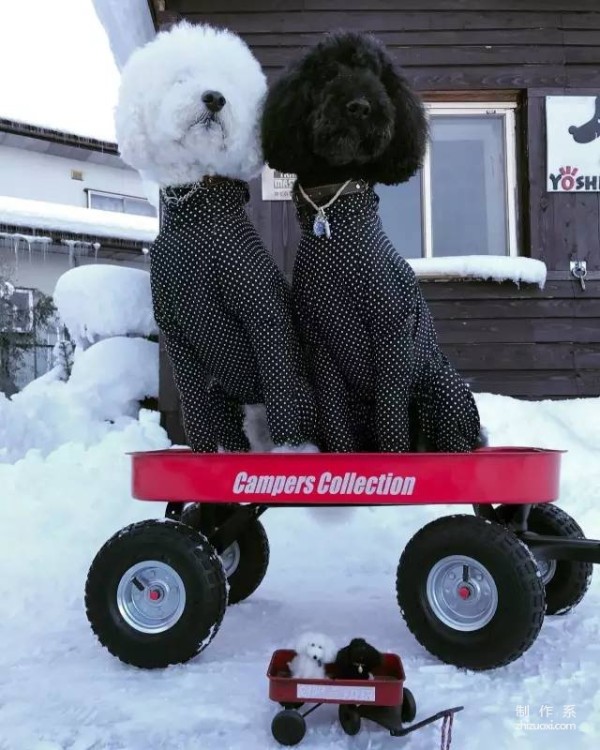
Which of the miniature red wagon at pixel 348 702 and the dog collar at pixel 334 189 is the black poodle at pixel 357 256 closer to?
the dog collar at pixel 334 189

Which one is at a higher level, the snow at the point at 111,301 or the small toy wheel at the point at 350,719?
the snow at the point at 111,301

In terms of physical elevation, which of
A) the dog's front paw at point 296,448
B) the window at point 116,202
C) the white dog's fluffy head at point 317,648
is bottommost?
the white dog's fluffy head at point 317,648

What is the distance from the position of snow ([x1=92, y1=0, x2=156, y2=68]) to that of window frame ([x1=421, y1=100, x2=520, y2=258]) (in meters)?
1.90

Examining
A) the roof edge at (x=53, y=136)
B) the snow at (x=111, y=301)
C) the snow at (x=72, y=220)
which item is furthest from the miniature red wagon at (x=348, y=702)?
the roof edge at (x=53, y=136)

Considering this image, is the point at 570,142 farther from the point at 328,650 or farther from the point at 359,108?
the point at 328,650

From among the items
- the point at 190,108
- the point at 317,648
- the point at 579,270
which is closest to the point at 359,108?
the point at 190,108

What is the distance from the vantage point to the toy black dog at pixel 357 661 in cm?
135

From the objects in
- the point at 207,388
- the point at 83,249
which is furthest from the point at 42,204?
the point at 207,388

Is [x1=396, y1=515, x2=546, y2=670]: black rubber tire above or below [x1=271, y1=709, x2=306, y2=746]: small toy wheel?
above

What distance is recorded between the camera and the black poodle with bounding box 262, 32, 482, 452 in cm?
164

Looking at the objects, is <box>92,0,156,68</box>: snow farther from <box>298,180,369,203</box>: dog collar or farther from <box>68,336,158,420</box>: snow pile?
<box>298,180,369,203</box>: dog collar

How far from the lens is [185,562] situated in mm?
1601

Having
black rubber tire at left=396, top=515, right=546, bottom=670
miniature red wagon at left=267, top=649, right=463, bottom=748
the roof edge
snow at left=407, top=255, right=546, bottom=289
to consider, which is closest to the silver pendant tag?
black rubber tire at left=396, top=515, right=546, bottom=670

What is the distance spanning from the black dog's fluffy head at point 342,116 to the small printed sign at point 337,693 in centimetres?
112
